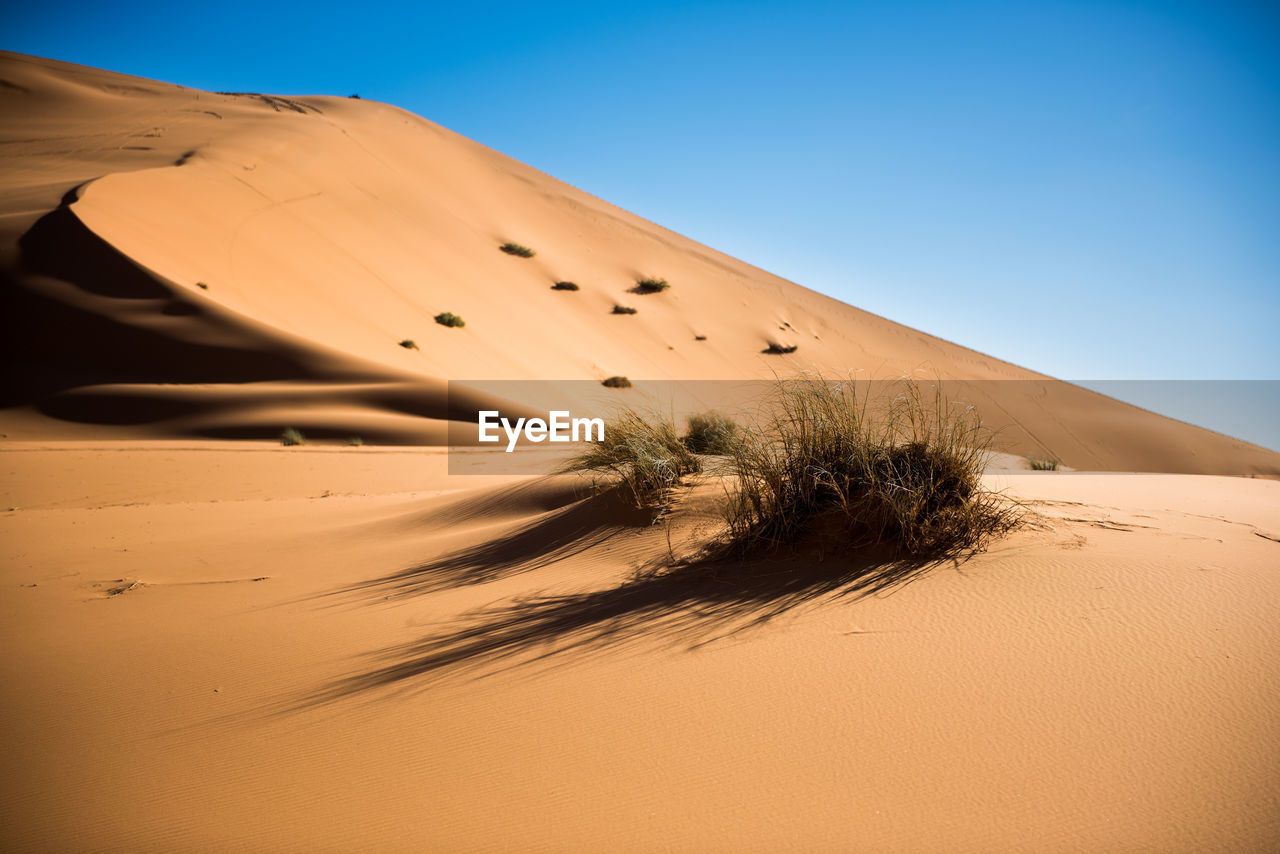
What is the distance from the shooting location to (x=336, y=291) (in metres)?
21.6

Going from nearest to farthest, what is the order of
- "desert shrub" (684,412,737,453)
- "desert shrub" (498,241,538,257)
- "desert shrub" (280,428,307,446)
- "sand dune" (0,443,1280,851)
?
"sand dune" (0,443,1280,851)
"desert shrub" (684,412,737,453)
"desert shrub" (280,428,307,446)
"desert shrub" (498,241,538,257)

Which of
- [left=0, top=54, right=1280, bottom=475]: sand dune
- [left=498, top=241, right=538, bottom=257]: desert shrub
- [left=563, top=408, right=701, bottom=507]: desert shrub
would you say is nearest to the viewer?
[left=563, top=408, right=701, bottom=507]: desert shrub

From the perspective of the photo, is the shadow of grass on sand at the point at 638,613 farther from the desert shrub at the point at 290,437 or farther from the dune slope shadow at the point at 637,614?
the desert shrub at the point at 290,437

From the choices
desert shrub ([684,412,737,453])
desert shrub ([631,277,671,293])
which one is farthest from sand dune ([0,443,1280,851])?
desert shrub ([631,277,671,293])

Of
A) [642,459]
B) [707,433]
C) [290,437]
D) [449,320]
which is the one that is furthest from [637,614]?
[449,320]

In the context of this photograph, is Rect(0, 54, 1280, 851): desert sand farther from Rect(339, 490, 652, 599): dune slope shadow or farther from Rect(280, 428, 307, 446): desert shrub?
Rect(280, 428, 307, 446): desert shrub

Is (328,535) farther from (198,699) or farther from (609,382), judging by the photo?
(609,382)

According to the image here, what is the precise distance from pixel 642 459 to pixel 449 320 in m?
18.8

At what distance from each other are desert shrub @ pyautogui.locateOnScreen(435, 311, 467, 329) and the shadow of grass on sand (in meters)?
19.9

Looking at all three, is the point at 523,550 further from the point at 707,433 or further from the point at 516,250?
the point at 516,250

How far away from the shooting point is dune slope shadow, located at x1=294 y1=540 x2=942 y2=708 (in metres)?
3.32

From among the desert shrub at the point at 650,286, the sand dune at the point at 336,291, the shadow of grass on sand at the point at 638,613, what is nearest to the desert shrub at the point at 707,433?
the sand dune at the point at 336,291

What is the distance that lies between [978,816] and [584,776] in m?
1.22

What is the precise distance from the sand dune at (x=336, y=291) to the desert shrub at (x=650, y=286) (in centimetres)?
48
